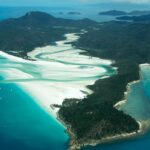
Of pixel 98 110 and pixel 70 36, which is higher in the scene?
pixel 98 110

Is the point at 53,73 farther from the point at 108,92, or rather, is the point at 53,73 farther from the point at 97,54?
the point at 97,54

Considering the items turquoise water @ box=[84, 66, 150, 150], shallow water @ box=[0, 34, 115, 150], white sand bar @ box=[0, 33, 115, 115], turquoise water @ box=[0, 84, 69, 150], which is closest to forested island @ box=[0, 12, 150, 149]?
turquoise water @ box=[84, 66, 150, 150]

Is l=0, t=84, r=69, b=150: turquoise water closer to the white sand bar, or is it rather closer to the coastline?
the coastline

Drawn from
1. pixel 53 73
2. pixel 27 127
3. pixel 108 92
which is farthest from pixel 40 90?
pixel 27 127

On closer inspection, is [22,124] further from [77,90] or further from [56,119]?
[77,90]

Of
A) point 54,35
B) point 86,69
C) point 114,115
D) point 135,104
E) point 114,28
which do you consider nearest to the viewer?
point 114,115

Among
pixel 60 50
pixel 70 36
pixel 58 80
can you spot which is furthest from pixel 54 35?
pixel 58 80
